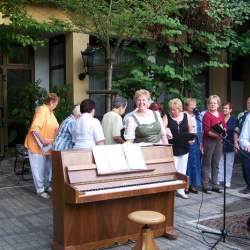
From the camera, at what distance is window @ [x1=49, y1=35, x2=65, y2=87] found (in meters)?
13.4

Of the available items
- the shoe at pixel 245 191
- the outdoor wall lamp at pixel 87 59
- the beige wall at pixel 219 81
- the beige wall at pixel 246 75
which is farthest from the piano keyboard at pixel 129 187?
the beige wall at pixel 246 75

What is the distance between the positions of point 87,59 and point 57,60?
5.82 ft

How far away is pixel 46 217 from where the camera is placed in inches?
271

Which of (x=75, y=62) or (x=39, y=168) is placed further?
(x=75, y=62)

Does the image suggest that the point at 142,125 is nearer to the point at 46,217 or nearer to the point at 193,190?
the point at 46,217

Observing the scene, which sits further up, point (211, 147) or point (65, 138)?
point (65, 138)

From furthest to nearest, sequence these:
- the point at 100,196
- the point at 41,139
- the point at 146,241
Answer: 1. the point at 41,139
2. the point at 100,196
3. the point at 146,241

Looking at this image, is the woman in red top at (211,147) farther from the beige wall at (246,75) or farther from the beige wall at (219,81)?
the beige wall at (246,75)

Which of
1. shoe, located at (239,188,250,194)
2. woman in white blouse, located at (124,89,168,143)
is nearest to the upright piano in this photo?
woman in white blouse, located at (124,89,168,143)

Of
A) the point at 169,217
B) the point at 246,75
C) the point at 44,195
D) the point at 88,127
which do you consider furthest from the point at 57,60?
the point at 169,217

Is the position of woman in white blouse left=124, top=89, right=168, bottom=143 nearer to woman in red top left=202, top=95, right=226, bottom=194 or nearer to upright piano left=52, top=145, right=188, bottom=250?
upright piano left=52, top=145, right=188, bottom=250

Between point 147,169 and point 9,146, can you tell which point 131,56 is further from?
point 147,169

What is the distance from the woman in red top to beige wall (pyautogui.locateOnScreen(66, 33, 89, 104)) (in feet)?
16.0

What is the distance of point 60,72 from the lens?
44.7 feet
